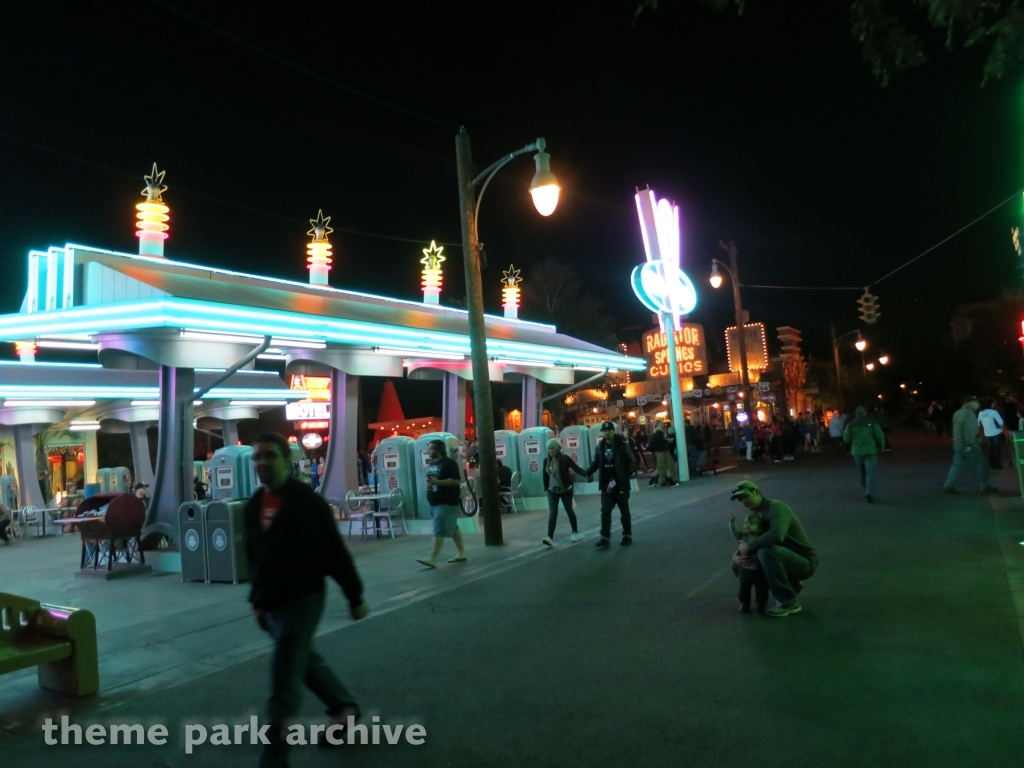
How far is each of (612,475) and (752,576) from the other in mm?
4586

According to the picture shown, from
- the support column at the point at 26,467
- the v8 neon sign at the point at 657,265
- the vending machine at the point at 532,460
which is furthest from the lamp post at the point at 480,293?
the support column at the point at 26,467

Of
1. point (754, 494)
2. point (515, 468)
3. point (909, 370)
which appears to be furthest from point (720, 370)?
point (754, 494)

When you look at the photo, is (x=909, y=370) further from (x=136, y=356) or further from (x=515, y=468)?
(x=136, y=356)

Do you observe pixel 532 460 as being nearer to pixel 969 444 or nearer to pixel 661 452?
pixel 661 452

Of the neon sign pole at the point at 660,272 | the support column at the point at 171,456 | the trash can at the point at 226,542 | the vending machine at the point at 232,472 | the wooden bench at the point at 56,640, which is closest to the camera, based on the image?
the wooden bench at the point at 56,640

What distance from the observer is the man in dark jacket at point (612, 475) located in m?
11.6

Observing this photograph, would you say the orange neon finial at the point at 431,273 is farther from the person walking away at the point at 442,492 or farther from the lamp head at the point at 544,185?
the person walking away at the point at 442,492

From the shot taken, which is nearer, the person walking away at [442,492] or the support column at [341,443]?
the person walking away at [442,492]

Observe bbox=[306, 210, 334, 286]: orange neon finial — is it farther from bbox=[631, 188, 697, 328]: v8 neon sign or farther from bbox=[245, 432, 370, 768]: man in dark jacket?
bbox=[245, 432, 370, 768]: man in dark jacket

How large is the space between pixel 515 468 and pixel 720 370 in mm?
47032

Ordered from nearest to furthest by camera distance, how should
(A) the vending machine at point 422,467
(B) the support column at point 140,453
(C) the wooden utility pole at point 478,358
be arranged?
(C) the wooden utility pole at point 478,358 < (A) the vending machine at point 422,467 < (B) the support column at point 140,453

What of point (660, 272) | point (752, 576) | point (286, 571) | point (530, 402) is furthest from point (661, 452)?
point (286, 571)

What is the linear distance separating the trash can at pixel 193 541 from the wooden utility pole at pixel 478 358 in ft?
13.4

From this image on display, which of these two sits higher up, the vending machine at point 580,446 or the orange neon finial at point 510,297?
the orange neon finial at point 510,297
